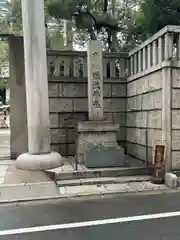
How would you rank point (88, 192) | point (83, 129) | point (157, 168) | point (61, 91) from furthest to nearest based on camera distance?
point (61, 91), point (83, 129), point (157, 168), point (88, 192)

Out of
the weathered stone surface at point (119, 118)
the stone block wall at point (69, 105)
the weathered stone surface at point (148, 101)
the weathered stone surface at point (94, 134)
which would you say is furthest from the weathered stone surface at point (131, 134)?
the weathered stone surface at point (94, 134)

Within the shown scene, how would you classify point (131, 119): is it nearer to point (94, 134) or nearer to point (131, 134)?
point (131, 134)

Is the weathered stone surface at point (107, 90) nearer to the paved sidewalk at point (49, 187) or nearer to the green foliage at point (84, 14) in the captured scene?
the green foliage at point (84, 14)

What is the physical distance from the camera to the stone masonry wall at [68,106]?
35.8ft

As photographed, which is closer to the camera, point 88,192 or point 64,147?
point 88,192

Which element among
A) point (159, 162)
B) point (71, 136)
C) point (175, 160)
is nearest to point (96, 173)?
point (159, 162)

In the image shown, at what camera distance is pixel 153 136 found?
9031 millimetres

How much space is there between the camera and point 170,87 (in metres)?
8.25

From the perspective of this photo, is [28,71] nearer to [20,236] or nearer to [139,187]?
[139,187]

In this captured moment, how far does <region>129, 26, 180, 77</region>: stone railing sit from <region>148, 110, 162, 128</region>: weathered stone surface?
139 centimetres

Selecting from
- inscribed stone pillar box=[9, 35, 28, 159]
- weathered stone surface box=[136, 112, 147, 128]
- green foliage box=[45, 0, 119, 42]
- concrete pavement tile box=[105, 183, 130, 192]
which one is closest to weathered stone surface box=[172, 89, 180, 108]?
weathered stone surface box=[136, 112, 147, 128]

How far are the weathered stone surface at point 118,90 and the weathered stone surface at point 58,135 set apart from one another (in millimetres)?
2357

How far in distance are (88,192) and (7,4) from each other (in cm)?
1129

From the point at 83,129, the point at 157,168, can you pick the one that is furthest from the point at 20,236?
the point at 83,129
